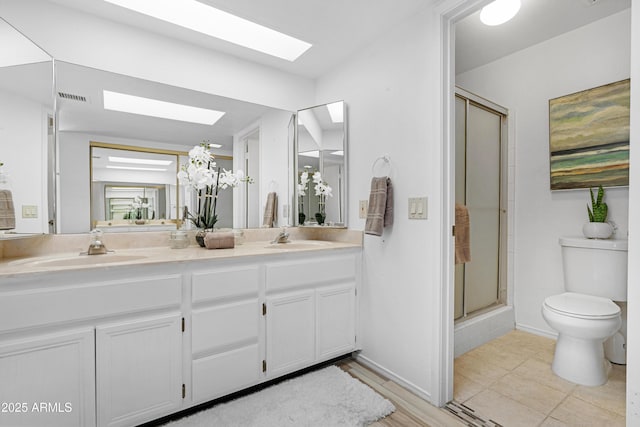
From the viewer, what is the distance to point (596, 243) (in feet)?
6.68

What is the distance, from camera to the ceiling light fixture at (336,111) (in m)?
2.32

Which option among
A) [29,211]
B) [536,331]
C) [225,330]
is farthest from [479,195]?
[29,211]

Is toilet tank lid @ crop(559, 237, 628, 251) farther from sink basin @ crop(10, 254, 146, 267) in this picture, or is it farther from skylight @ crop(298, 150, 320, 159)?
sink basin @ crop(10, 254, 146, 267)

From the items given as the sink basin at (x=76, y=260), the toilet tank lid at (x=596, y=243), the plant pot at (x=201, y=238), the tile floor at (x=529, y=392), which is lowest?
the tile floor at (x=529, y=392)

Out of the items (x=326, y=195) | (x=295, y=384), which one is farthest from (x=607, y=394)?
(x=326, y=195)

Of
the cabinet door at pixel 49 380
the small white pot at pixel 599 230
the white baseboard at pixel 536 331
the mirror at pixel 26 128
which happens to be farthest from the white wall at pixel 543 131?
the mirror at pixel 26 128

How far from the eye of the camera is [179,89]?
203 centimetres

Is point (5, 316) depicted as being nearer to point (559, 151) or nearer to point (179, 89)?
point (179, 89)

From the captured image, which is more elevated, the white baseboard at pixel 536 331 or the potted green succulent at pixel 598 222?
the potted green succulent at pixel 598 222

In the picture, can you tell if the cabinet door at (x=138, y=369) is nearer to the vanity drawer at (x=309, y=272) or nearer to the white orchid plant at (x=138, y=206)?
the vanity drawer at (x=309, y=272)

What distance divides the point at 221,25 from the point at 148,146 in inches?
36.4

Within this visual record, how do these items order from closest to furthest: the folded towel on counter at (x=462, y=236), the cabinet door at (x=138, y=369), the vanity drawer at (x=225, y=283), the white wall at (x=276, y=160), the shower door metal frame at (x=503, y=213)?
1. the cabinet door at (x=138, y=369)
2. the vanity drawer at (x=225, y=283)
3. the folded towel on counter at (x=462, y=236)
4. the white wall at (x=276, y=160)
5. the shower door metal frame at (x=503, y=213)

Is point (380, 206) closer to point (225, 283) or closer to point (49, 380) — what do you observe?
point (225, 283)

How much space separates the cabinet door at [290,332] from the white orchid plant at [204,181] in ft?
2.58
